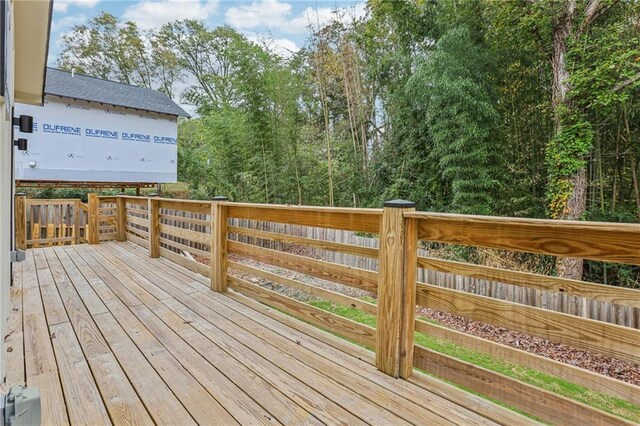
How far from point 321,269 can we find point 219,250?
53.8 inches

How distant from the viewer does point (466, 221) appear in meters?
1.53

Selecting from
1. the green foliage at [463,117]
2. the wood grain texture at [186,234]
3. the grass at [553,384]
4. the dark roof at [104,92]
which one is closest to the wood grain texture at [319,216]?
the wood grain texture at [186,234]

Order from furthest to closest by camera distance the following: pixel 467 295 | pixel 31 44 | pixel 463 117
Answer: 1. pixel 463 117
2. pixel 31 44
3. pixel 467 295

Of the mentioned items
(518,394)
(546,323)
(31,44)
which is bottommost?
(518,394)

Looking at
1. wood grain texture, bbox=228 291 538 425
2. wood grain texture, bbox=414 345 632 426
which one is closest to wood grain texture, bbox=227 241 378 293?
wood grain texture, bbox=228 291 538 425

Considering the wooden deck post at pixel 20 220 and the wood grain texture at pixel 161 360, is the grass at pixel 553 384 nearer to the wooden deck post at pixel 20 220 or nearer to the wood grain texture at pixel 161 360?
the wood grain texture at pixel 161 360

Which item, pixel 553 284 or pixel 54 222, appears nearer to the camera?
pixel 553 284

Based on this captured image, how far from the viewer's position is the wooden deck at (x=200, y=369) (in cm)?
146

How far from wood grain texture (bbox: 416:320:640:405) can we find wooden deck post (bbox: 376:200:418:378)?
117 mm

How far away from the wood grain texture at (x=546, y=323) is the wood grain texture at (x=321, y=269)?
0.39 metres

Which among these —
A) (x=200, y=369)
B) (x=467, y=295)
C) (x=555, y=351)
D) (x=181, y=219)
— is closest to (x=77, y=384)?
(x=200, y=369)

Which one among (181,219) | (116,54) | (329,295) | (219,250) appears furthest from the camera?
(116,54)

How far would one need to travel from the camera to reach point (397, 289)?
173cm

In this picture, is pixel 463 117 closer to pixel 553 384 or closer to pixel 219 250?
pixel 553 384
